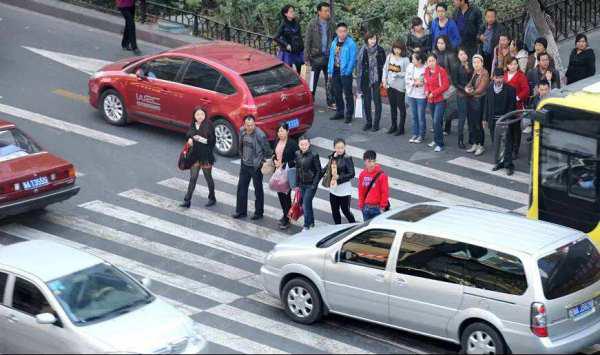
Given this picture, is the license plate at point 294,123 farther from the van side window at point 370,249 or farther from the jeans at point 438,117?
the van side window at point 370,249

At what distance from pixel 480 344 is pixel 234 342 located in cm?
287

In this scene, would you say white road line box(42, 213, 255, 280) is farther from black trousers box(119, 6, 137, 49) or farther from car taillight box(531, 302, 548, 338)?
black trousers box(119, 6, 137, 49)

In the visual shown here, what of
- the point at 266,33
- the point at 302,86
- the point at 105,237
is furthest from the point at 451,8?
the point at 105,237

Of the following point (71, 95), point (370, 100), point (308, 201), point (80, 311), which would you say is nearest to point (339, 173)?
point (308, 201)

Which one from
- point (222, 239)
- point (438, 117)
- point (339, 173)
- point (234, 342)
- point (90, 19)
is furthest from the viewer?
point (90, 19)

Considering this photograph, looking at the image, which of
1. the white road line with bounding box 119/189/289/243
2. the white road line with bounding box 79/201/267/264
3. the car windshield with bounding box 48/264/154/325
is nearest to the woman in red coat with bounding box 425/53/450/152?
the white road line with bounding box 119/189/289/243

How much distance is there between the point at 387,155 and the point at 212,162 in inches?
139

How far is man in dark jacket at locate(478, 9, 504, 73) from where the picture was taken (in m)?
21.8

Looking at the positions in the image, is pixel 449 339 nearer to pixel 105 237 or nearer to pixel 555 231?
pixel 555 231

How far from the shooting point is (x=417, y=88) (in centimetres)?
2056

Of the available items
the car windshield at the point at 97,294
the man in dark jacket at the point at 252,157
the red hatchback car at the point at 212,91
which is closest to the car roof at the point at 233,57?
the red hatchback car at the point at 212,91

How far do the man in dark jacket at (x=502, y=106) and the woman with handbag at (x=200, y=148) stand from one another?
4.67 metres

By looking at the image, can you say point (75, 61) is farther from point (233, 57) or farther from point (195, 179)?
point (195, 179)

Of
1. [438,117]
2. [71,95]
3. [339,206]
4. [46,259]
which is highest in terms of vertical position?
[46,259]
